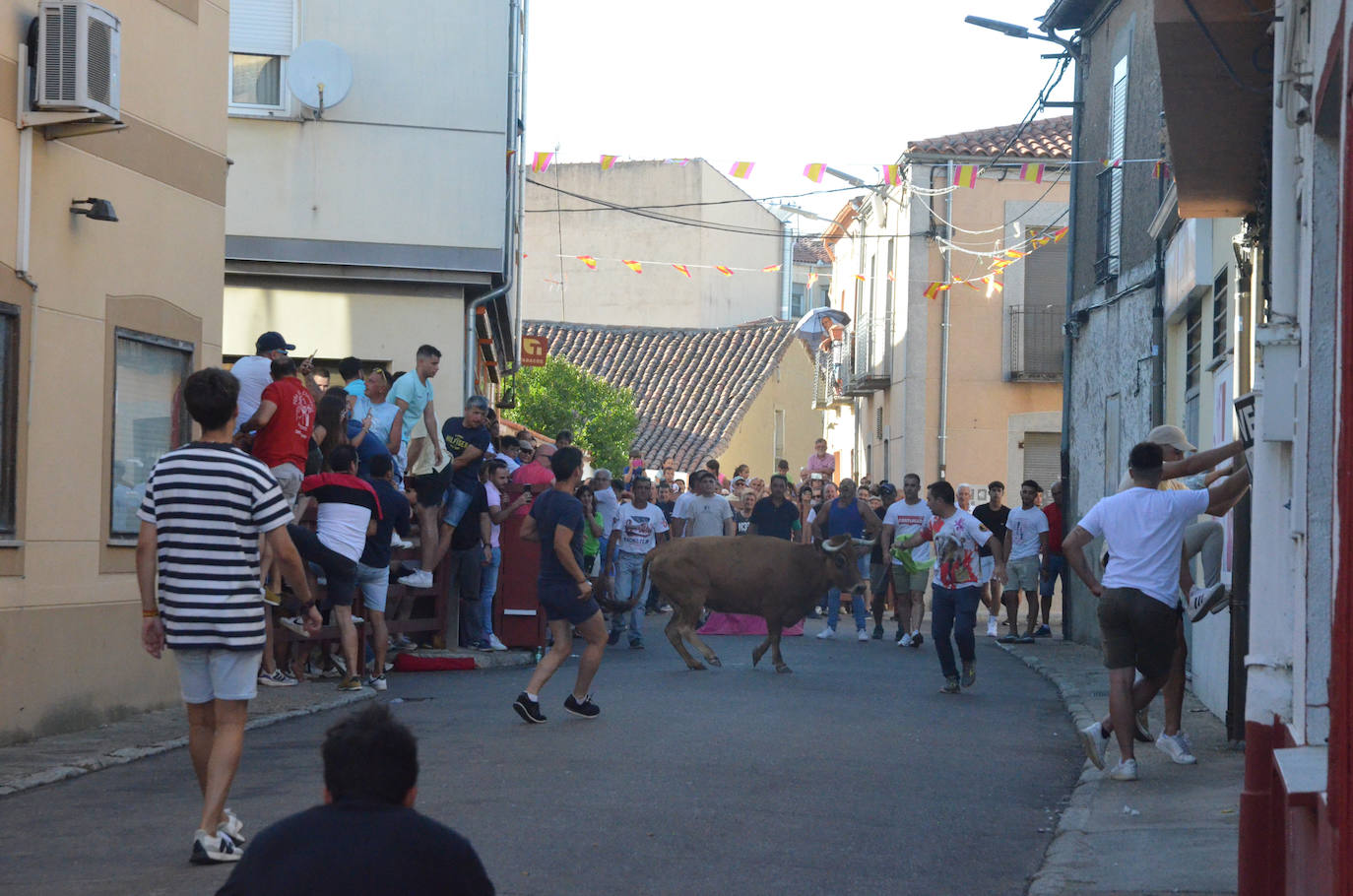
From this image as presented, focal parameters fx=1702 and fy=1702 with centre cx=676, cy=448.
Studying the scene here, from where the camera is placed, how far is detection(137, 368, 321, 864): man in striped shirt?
677 centimetres

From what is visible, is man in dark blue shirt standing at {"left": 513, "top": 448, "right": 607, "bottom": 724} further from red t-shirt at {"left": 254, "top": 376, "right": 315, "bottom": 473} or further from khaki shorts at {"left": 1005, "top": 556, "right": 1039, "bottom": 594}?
khaki shorts at {"left": 1005, "top": 556, "right": 1039, "bottom": 594}

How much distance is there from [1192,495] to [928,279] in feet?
86.4

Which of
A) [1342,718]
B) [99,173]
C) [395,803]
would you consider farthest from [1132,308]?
[395,803]

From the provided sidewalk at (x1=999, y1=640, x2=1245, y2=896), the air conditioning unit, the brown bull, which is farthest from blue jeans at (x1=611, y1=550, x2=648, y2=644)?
the air conditioning unit

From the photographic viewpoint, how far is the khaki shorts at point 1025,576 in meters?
21.1

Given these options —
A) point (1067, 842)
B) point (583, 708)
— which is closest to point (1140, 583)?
point (1067, 842)

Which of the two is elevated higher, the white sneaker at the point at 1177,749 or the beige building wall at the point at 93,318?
the beige building wall at the point at 93,318

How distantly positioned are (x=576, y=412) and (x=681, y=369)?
40.0ft

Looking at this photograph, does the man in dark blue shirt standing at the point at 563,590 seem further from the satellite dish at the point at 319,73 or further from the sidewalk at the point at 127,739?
the satellite dish at the point at 319,73

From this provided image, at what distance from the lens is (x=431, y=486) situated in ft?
51.1

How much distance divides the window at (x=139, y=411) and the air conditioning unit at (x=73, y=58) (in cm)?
169

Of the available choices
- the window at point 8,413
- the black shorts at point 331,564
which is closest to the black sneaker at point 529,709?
the black shorts at point 331,564

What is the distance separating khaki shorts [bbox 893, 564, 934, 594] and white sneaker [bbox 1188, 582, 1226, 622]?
9207mm

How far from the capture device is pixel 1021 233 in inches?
1340
